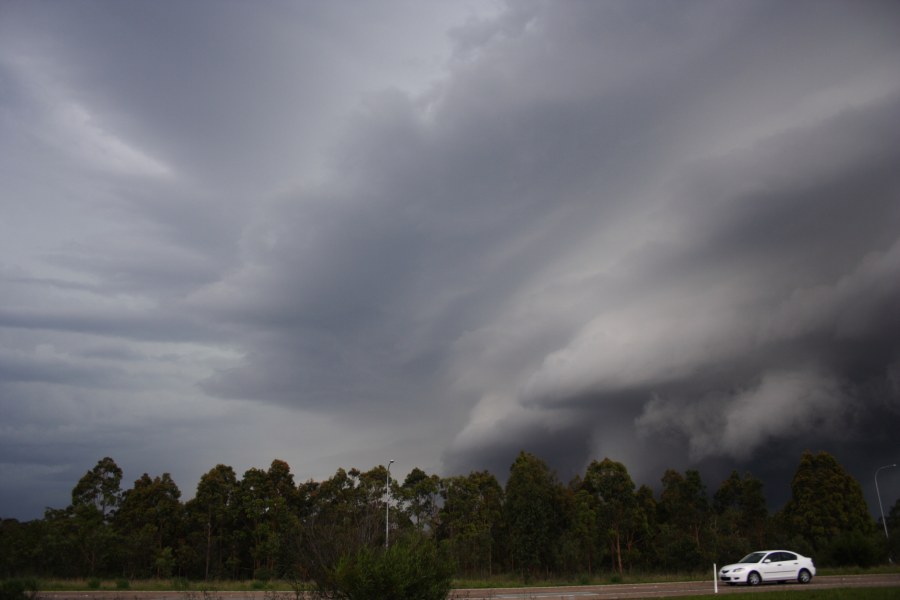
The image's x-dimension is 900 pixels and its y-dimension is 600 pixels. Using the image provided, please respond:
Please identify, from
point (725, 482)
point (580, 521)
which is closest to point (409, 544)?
point (580, 521)

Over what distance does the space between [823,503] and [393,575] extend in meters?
56.5

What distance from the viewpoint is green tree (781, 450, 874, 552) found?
55.1 m

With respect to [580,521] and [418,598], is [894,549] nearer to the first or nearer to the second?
[580,521]

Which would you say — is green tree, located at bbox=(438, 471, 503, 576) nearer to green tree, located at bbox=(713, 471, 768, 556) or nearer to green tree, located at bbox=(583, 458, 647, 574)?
green tree, located at bbox=(583, 458, 647, 574)

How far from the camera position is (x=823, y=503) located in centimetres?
5603

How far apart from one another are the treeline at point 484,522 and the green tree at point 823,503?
11 centimetres

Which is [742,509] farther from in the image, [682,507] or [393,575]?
[393,575]

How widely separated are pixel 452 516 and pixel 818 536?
106ft

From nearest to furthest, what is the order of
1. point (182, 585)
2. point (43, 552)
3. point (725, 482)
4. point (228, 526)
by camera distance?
point (182, 585)
point (43, 552)
point (228, 526)
point (725, 482)

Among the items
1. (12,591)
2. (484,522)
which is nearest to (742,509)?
(484,522)

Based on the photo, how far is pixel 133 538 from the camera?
162 feet

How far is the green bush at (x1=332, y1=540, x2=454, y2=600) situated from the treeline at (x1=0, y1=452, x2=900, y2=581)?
1199 inches

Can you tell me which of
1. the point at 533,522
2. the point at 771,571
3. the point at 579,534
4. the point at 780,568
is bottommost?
the point at 771,571

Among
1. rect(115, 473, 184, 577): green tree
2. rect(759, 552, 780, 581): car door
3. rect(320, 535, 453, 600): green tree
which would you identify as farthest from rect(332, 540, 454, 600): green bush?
rect(115, 473, 184, 577): green tree
